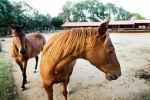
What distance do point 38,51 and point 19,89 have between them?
6.89 feet

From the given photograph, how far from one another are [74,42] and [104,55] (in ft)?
1.28

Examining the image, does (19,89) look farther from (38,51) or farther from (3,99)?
(38,51)

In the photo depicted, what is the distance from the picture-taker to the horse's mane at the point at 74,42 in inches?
117

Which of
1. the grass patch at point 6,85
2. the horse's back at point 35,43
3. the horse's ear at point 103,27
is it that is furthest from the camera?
the horse's back at point 35,43

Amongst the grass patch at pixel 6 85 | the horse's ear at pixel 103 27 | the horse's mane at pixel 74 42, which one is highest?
the horse's ear at pixel 103 27

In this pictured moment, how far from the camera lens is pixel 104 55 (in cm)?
292

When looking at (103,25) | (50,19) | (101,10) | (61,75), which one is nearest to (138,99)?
(61,75)

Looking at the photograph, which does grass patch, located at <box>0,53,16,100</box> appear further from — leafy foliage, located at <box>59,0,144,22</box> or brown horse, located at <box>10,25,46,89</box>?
leafy foliage, located at <box>59,0,144,22</box>

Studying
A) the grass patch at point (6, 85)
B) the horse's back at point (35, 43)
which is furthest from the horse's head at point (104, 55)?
the horse's back at point (35, 43)

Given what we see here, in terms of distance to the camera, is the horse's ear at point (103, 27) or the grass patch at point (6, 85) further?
the grass patch at point (6, 85)

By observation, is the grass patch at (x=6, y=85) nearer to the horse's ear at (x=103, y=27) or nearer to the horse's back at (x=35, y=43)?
the horse's back at (x=35, y=43)

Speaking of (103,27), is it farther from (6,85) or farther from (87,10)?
(87,10)

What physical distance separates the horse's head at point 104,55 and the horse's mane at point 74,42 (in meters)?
0.06

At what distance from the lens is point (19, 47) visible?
6.41m
